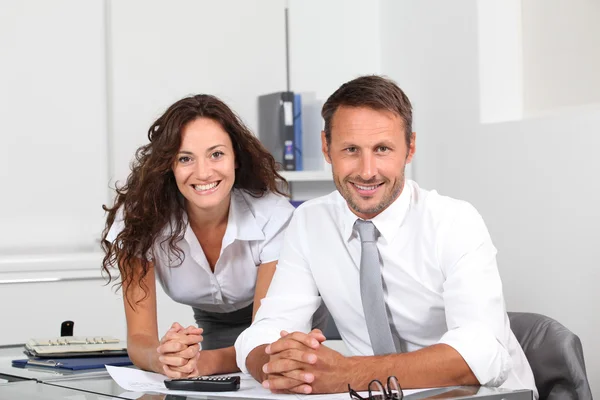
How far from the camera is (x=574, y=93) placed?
11.2 feet

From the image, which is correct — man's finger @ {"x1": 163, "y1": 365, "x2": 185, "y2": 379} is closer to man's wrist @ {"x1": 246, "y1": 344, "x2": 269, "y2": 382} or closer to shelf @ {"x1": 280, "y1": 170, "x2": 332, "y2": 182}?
man's wrist @ {"x1": 246, "y1": 344, "x2": 269, "y2": 382}

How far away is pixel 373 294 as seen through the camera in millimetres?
1932

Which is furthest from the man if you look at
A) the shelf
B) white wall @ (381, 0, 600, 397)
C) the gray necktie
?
the shelf

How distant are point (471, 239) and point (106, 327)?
2.52 m

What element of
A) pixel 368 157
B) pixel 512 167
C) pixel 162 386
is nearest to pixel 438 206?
pixel 368 157

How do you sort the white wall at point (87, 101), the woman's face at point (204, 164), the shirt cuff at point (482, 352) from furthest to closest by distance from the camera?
1. the white wall at point (87, 101)
2. the woman's face at point (204, 164)
3. the shirt cuff at point (482, 352)

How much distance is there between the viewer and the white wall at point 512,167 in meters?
3.12

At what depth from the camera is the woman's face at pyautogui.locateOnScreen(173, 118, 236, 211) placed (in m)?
2.28

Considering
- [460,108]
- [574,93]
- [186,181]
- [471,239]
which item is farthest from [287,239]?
[460,108]

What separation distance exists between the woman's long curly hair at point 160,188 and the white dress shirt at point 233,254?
0.04 m

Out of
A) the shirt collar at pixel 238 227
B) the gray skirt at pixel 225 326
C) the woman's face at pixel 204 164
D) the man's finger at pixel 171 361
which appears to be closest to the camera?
the man's finger at pixel 171 361

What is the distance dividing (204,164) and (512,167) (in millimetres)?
1724

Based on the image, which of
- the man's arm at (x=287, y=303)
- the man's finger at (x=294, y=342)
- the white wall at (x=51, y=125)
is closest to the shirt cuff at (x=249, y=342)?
the man's arm at (x=287, y=303)

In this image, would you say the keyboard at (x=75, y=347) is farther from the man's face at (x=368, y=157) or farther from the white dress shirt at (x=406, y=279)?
the man's face at (x=368, y=157)
